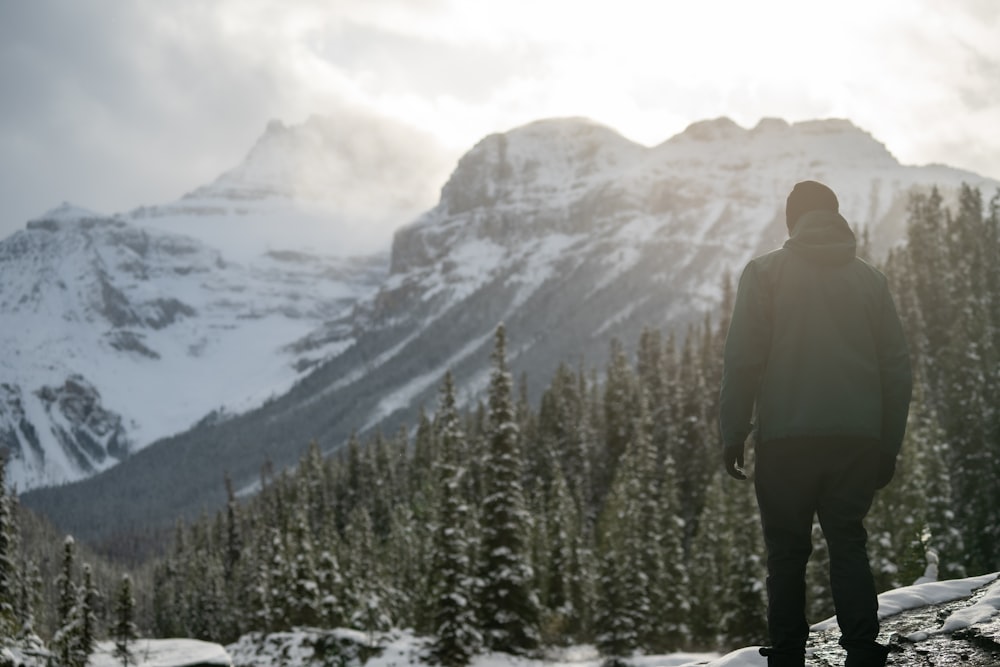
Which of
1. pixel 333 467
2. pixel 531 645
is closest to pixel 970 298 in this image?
pixel 531 645

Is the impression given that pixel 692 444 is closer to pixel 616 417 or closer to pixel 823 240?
pixel 616 417

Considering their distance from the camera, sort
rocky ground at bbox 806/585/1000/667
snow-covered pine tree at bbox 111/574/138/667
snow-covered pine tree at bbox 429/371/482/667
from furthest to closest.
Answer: snow-covered pine tree at bbox 429/371/482/667
snow-covered pine tree at bbox 111/574/138/667
rocky ground at bbox 806/585/1000/667

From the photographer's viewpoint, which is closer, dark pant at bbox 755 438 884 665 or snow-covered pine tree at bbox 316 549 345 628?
dark pant at bbox 755 438 884 665

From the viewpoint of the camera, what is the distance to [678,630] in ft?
125

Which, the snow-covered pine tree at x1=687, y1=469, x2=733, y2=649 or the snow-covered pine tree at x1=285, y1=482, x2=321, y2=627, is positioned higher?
the snow-covered pine tree at x1=285, y1=482, x2=321, y2=627

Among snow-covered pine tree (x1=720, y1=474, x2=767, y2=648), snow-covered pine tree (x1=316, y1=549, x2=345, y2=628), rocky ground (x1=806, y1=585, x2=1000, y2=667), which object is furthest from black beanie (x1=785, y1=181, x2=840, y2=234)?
snow-covered pine tree (x1=316, y1=549, x2=345, y2=628)

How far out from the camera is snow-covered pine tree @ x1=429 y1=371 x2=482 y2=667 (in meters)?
26.3

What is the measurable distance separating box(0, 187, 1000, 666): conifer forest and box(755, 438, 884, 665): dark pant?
10460mm

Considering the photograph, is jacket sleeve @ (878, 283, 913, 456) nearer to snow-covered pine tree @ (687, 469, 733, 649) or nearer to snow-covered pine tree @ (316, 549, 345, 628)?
snow-covered pine tree @ (687, 469, 733, 649)

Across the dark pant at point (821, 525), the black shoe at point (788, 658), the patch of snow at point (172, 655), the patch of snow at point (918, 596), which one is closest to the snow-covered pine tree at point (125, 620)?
the patch of snow at point (172, 655)

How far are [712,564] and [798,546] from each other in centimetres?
3979

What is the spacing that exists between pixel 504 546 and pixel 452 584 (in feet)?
7.35

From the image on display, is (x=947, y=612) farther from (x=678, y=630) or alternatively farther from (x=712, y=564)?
(x=712, y=564)

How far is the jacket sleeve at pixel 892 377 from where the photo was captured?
17.2 feet
